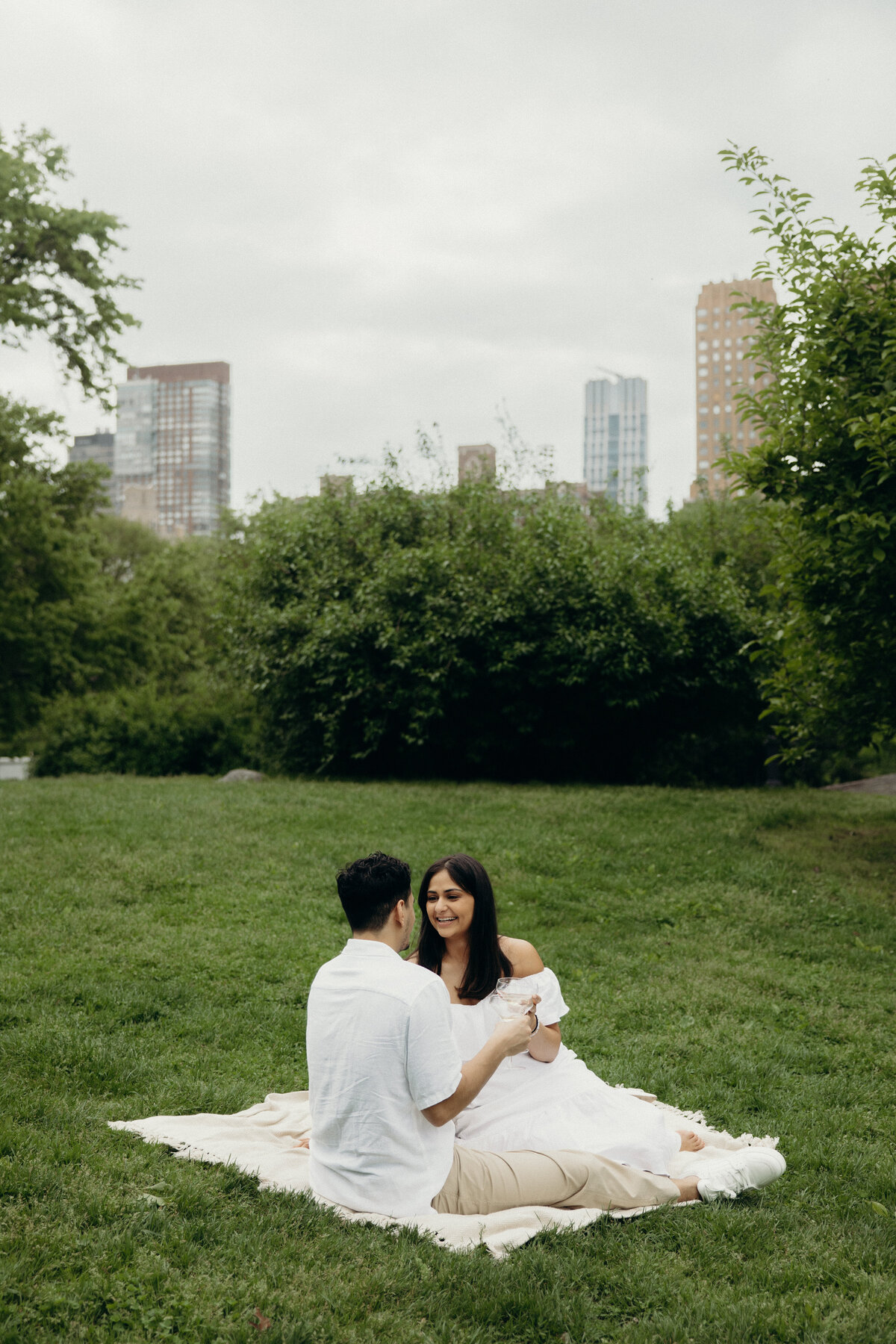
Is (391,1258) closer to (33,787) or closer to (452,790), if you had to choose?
(452,790)

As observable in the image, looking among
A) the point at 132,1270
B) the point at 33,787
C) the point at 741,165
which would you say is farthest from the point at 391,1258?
the point at 33,787

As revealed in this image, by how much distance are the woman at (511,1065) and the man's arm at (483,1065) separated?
39 cm

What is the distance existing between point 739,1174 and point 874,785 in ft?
50.4

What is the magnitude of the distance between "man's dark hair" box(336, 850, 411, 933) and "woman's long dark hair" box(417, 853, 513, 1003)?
616 mm

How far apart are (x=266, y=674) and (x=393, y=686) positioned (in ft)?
8.10

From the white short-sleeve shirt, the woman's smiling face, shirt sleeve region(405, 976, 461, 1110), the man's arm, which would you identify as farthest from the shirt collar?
the woman's smiling face

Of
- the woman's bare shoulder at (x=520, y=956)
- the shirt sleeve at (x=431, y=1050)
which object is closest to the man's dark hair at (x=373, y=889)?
the shirt sleeve at (x=431, y=1050)

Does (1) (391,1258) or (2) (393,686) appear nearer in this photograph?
(1) (391,1258)

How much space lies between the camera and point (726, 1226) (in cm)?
423

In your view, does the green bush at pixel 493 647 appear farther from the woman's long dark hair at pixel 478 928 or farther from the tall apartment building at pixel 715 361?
the tall apartment building at pixel 715 361

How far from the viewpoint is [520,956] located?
15.1 ft

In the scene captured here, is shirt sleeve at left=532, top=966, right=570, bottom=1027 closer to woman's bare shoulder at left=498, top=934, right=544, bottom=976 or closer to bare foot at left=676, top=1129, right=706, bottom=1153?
woman's bare shoulder at left=498, top=934, right=544, bottom=976

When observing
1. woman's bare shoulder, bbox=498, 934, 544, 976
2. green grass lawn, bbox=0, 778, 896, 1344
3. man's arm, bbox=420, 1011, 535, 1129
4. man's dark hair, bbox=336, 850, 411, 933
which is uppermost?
man's dark hair, bbox=336, 850, 411, 933

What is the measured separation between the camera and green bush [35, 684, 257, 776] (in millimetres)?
20625
